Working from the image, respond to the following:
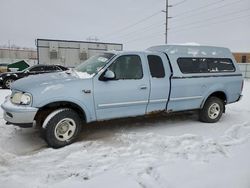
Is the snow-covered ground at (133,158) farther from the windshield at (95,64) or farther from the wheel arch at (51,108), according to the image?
the windshield at (95,64)

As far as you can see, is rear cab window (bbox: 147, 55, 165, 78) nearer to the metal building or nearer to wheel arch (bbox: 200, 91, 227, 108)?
wheel arch (bbox: 200, 91, 227, 108)

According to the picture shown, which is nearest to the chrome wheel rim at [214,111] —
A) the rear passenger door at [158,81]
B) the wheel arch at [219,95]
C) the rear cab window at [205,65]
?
the wheel arch at [219,95]

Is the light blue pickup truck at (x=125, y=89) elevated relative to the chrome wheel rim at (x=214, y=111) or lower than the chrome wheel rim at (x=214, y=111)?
elevated

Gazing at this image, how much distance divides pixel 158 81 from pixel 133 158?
7.11ft

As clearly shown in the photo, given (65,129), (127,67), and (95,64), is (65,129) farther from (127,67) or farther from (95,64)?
(127,67)

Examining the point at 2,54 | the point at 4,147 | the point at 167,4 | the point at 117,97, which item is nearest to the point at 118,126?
the point at 117,97

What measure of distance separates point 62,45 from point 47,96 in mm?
18002

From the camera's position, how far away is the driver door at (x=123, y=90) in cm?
527

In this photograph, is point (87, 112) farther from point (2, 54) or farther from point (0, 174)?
point (2, 54)

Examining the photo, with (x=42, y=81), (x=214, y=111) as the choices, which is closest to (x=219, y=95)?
(x=214, y=111)

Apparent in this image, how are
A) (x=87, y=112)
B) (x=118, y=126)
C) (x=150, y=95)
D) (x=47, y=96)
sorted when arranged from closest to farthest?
(x=47, y=96), (x=87, y=112), (x=150, y=95), (x=118, y=126)

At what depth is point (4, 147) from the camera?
4840 mm

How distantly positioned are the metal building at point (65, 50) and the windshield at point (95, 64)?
1578 cm

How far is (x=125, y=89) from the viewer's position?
5473 mm
